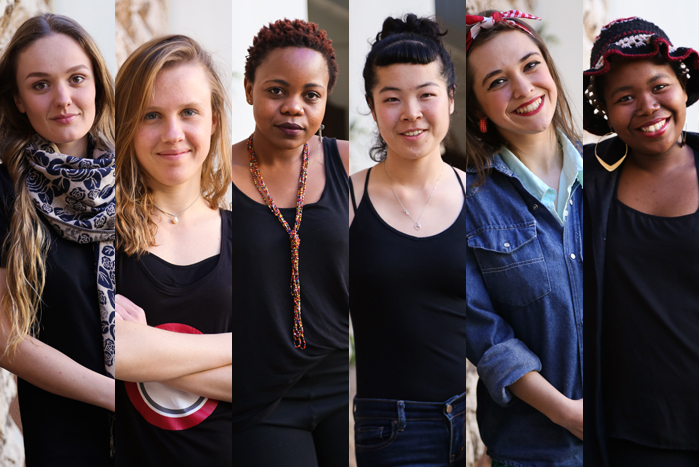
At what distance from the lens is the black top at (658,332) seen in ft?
7.79

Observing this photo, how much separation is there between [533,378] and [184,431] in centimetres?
146

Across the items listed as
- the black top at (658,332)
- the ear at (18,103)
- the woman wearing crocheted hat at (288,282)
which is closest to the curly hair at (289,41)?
the woman wearing crocheted hat at (288,282)

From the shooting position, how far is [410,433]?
2.35 m

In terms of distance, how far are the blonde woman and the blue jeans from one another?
1.92 feet

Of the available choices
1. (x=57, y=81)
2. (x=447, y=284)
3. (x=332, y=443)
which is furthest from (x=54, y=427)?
(x=447, y=284)

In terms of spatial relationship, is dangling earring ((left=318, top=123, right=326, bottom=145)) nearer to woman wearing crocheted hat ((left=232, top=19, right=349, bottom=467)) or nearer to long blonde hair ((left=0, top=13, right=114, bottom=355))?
woman wearing crocheted hat ((left=232, top=19, right=349, bottom=467))

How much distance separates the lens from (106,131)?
2518 millimetres

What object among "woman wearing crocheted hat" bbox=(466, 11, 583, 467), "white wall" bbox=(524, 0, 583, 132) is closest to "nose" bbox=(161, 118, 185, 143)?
"woman wearing crocheted hat" bbox=(466, 11, 583, 467)

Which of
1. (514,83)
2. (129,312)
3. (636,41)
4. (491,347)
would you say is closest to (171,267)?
(129,312)

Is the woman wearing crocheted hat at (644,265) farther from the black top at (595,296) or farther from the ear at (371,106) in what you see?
the ear at (371,106)

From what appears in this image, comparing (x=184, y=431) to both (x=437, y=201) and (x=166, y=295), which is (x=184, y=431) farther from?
(x=437, y=201)

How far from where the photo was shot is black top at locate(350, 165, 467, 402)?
2359 mm

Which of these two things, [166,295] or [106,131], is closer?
[166,295]

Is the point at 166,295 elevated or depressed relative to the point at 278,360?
elevated
